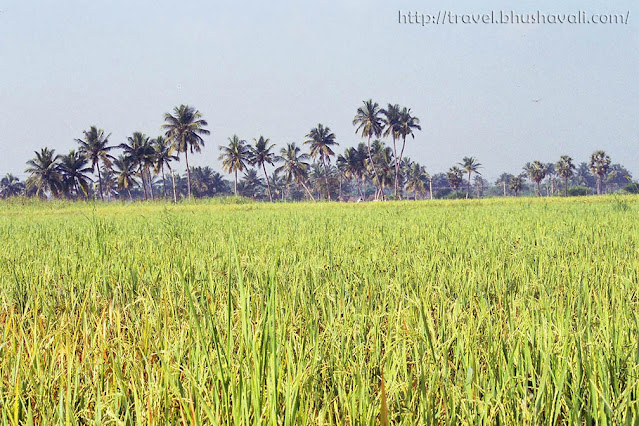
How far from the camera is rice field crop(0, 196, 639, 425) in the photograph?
105 centimetres

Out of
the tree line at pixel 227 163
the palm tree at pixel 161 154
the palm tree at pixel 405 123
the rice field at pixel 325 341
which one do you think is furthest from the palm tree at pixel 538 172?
the rice field at pixel 325 341

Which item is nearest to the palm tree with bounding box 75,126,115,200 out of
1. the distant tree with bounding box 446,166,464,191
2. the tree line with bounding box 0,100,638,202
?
the tree line with bounding box 0,100,638,202

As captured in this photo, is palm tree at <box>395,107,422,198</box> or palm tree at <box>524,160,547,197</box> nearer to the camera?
palm tree at <box>395,107,422,198</box>

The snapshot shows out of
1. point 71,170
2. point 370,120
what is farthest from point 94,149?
point 370,120

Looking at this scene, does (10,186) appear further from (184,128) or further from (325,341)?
(325,341)

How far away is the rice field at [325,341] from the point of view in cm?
105

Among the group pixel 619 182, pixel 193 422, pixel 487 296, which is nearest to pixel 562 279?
pixel 487 296

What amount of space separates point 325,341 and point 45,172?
151ft

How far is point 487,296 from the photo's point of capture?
2.39m

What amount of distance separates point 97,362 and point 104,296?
3.88 ft

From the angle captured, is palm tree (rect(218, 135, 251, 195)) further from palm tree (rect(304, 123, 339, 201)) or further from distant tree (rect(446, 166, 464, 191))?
distant tree (rect(446, 166, 464, 191))

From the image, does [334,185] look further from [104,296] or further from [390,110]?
[104,296]

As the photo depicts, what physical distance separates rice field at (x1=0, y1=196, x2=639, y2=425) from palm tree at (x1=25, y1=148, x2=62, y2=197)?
42645 mm

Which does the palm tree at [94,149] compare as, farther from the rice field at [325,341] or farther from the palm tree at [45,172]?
the rice field at [325,341]
